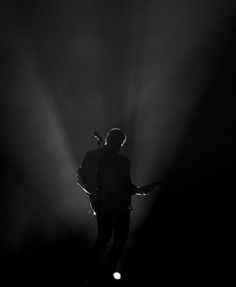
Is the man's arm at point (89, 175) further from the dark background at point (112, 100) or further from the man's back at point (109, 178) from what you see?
the dark background at point (112, 100)

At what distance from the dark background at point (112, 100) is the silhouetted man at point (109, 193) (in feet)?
5.25

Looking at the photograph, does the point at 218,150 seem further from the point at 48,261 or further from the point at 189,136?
the point at 48,261

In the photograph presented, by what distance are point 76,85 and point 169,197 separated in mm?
2348

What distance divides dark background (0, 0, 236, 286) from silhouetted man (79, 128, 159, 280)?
1601 millimetres

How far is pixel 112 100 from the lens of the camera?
530 cm

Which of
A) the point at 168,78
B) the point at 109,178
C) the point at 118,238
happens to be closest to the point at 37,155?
the point at 168,78

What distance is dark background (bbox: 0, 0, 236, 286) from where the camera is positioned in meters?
4.65

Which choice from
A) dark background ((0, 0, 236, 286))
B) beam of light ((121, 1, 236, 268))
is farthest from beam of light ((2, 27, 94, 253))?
beam of light ((121, 1, 236, 268))

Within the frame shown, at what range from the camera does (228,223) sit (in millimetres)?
4242

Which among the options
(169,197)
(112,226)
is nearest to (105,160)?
(112,226)

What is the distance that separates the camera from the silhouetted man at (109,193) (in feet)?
9.08

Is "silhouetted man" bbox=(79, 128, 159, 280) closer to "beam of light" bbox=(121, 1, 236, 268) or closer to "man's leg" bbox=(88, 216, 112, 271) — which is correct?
"man's leg" bbox=(88, 216, 112, 271)

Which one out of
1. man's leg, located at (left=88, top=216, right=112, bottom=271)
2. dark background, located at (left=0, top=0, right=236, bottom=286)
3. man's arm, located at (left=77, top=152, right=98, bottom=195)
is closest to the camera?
man's leg, located at (left=88, top=216, right=112, bottom=271)

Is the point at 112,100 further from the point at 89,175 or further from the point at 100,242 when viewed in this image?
the point at 100,242
